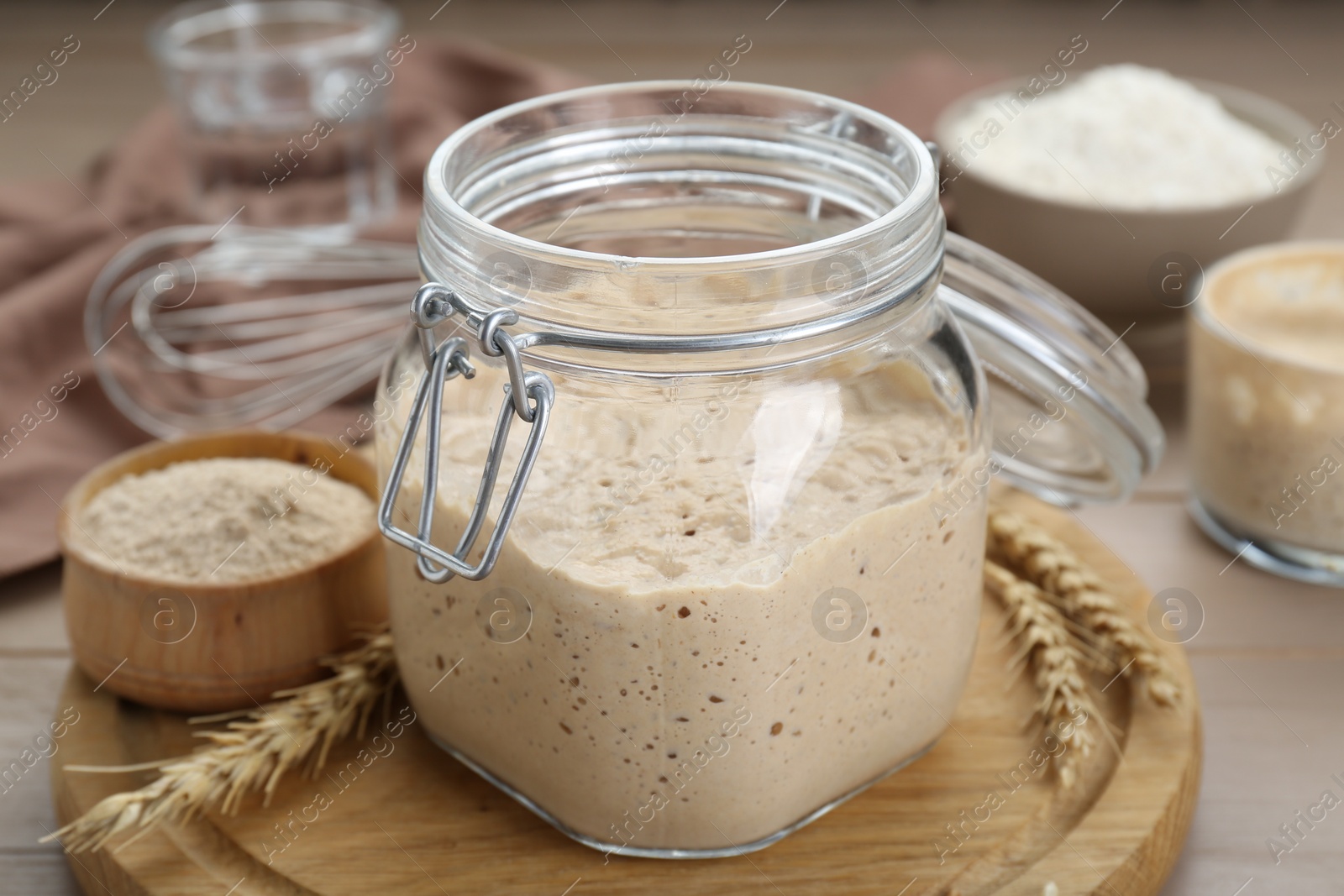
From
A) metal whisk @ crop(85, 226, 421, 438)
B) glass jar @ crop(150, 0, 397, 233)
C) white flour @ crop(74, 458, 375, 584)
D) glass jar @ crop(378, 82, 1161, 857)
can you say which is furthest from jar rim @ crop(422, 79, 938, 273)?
glass jar @ crop(150, 0, 397, 233)

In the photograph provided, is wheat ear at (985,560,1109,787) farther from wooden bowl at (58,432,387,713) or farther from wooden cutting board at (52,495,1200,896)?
wooden bowl at (58,432,387,713)

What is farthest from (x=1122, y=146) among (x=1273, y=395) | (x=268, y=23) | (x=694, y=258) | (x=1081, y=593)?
(x=268, y=23)

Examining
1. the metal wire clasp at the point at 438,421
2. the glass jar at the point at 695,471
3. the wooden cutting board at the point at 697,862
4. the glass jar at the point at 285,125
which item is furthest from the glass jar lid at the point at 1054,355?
the glass jar at the point at 285,125

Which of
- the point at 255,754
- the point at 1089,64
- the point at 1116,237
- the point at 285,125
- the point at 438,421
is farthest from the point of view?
the point at 1089,64

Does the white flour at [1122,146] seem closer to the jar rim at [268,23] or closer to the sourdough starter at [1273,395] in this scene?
the sourdough starter at [1273,395]

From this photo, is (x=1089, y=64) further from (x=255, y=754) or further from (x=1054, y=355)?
(x=255, y=754)
